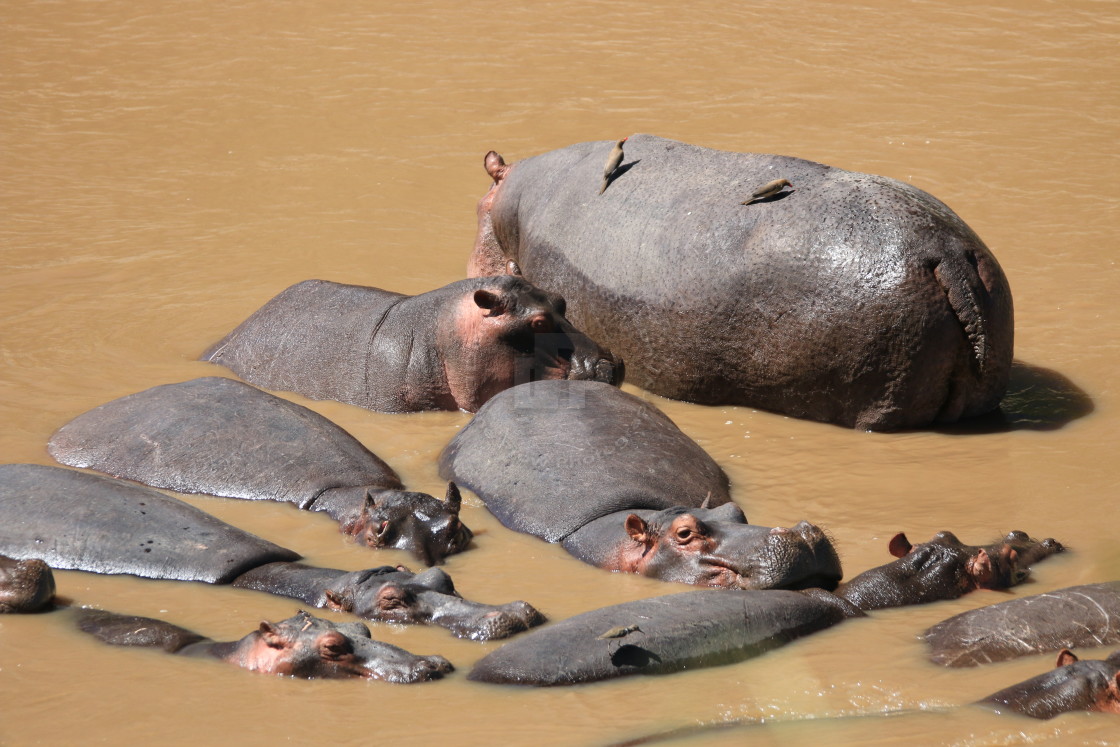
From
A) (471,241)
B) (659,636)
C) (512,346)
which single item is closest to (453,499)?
(659,636)

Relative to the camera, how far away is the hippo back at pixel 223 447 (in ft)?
23.5

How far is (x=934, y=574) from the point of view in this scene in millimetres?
5758

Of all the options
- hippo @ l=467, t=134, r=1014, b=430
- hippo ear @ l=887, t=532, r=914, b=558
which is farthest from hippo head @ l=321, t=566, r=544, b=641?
hippo @ l=467, t=134, r=1014, b=430

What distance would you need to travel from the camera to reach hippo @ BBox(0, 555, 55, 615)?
5.65m

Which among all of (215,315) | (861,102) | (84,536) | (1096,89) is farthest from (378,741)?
(1096,89)

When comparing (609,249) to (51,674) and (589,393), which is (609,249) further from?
(51,674)

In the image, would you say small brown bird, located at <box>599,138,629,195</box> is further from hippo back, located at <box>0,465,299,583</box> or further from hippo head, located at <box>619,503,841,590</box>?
hippo back, located at <box>0,465,299,583</box>

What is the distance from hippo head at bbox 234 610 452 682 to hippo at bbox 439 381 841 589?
135 centimetres

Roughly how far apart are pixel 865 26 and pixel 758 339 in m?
10.8

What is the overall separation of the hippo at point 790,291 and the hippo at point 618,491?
0.73 metres

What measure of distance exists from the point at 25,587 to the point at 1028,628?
3995 mm

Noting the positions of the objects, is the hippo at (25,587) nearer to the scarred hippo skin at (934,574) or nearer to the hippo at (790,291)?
Answer: the scarred hippo skin at (934,574)

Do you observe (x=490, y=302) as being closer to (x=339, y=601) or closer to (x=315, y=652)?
(x=339, y=601)

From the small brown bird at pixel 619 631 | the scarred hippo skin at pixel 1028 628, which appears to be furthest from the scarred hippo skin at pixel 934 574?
the small brown bird at pixel 619 631
